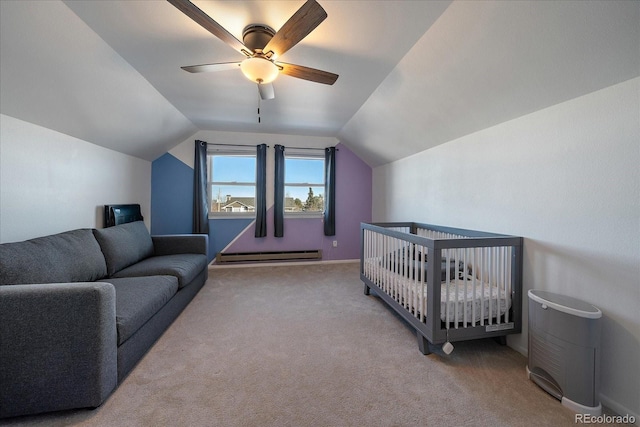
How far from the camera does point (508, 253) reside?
1.88 metres

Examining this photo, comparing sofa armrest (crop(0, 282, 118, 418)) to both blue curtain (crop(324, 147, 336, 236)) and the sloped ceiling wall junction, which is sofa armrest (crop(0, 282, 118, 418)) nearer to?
the sloped ceiling wall junction

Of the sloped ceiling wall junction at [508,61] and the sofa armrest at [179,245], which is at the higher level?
the sloped ceiling wall junction at [508,61]

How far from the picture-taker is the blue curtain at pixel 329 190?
440 centimetres

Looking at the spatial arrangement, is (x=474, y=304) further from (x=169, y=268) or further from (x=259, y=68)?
(x=169, y=268)

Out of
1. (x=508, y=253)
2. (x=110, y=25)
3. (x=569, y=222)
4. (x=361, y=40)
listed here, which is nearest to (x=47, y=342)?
(x=110, y=25)

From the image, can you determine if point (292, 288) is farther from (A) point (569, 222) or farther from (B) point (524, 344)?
(A) point (569, 222)

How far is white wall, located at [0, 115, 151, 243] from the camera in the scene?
1.87m

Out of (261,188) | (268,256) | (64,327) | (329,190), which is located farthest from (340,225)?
(64,327)

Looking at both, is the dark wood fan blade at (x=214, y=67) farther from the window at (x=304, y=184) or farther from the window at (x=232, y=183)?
the window at (x=304, y=184)

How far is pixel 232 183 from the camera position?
14.1 ft

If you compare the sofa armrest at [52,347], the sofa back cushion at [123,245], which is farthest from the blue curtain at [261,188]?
the sofa armrest at [52,347]

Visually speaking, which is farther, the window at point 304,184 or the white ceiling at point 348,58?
the window at point 304,184

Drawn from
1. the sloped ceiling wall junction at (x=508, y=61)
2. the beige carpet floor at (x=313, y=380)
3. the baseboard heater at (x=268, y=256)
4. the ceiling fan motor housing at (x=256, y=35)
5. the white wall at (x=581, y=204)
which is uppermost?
the ceiling fan motor housing at (x=256, y=35)

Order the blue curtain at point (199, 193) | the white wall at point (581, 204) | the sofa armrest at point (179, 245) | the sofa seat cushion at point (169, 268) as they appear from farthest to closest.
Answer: the blue curtain at point (199, 193), the sofa armrest at point (179, 245), the sofa seat cushion at point (169, 268), the white wall at point (581, 204)
